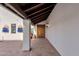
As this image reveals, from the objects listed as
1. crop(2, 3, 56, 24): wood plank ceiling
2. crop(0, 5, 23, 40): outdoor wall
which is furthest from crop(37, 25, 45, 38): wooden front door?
crop(2, 3, 56, 24): wood plank ceiling

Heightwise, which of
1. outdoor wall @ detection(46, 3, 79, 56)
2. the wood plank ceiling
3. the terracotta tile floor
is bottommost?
the terracotta tile floor

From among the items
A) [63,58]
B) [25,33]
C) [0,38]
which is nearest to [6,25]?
[0,38]

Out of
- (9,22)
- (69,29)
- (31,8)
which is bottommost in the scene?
(69,29)

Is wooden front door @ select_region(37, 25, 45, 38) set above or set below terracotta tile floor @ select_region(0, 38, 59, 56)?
above

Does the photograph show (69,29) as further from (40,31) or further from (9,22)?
(40,31)

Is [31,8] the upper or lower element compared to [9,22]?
lower

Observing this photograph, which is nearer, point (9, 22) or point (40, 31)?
point (9, 22)

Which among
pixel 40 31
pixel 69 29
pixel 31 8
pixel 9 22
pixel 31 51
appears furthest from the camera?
pixel 40 31

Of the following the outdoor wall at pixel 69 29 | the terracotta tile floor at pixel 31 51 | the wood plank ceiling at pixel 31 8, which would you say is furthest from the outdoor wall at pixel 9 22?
the outdoor wall at pixel 69 29

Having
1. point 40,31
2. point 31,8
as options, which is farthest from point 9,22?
point 31,8

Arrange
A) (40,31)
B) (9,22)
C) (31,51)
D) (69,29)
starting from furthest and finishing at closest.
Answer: (40,31), (9,22), (31,51), (69,29)

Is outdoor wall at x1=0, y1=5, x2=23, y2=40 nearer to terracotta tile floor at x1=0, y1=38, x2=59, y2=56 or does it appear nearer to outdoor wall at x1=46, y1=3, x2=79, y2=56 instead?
terracotta tile floor at x1=0, y1=38, x2=59, y2=56

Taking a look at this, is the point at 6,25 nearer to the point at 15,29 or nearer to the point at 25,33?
the point at 15,29

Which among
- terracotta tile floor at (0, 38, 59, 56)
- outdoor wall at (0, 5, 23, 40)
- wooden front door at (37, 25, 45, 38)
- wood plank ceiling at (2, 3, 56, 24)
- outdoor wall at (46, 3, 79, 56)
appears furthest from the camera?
wooden front door at (37, 25, 45, 38)
